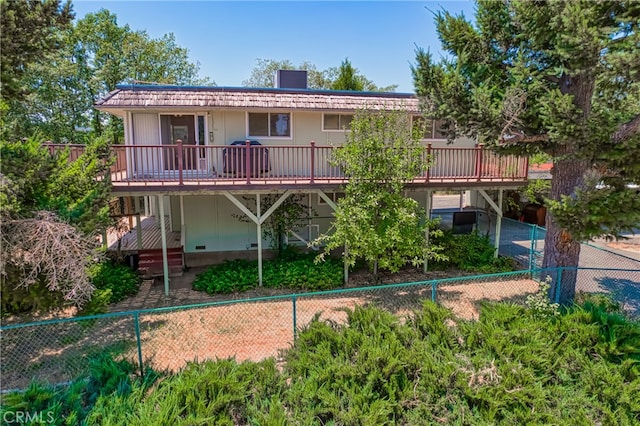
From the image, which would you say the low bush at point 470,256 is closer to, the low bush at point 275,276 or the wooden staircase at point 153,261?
the low bush at point 275,276

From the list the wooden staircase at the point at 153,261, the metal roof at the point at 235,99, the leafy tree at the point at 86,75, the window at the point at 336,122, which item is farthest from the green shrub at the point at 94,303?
the leafy tree at the point at 86,75

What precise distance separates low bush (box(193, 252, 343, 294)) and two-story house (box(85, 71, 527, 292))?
84 cm

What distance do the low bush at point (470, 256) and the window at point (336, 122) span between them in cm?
507

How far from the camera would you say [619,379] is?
5738 mm

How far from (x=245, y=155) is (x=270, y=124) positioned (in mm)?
1764

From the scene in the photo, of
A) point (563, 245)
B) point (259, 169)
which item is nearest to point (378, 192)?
point (259, 169)

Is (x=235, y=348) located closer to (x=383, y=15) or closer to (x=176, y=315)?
(x=176, y=315)

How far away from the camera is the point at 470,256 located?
12.3 metres

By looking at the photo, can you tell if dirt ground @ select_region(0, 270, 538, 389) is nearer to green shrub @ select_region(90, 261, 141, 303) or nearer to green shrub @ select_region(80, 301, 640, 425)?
green shrub @ select_region(90, 261, 141, 303)

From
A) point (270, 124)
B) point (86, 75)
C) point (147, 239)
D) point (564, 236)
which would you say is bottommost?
point (147, 239)

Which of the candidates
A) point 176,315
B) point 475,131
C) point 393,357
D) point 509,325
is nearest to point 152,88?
point 176,315

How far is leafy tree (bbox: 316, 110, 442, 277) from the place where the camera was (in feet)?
31.4

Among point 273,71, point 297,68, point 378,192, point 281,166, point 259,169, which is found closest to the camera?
point 378,192

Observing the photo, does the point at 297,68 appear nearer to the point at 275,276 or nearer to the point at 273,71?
the point at 273,71
